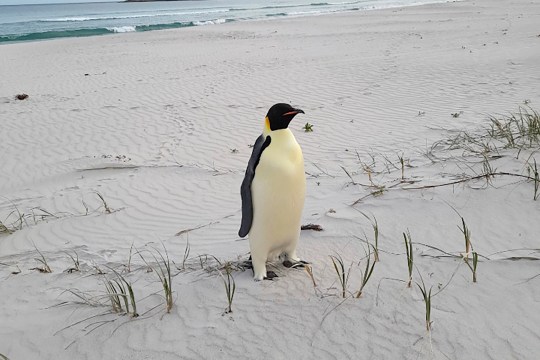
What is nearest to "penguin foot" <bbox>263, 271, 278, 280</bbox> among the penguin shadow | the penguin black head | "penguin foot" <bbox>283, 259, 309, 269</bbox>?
the penguin shadow

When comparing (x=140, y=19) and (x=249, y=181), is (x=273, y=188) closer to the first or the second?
(x=249, y=181)

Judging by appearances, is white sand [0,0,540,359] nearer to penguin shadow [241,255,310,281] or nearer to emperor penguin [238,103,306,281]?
penguin shadow [241,255,310,281]

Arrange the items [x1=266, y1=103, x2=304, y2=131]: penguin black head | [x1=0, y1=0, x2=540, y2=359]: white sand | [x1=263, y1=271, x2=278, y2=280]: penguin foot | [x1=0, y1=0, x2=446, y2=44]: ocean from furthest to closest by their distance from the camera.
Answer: [x1=0, y1=0, x2=446, y2=44]: ocean
[x1=263, y1=271, x2=278, y2=280]: penguin foot
[x1=266, y1=103, x2=304, y2=131]: penguin black head
[x1=0, y1=0, x2=540, y2=359]: white sand

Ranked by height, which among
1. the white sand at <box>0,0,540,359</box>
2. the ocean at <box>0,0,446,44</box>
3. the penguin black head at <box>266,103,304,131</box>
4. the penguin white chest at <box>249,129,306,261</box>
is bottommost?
the white sand at <box>0,0,540,359</box>

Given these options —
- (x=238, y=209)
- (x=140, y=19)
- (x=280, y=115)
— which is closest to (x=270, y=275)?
(x=280, y=115)

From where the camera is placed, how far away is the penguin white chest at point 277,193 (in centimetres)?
284

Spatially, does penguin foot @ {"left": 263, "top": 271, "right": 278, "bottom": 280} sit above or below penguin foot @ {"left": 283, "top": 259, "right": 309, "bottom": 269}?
below

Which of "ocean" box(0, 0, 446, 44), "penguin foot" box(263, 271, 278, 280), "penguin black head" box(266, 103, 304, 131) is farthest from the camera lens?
"ocean" box(0, 0, 446, 44)

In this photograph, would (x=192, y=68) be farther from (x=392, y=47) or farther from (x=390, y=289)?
(x=390, y=289)

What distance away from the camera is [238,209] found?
498 cm

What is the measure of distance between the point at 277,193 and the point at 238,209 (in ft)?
7.06

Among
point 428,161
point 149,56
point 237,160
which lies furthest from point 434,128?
point 149,56

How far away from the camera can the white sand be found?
260 cm

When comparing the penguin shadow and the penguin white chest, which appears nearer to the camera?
the penguin white chest
